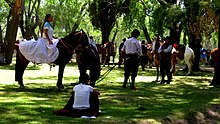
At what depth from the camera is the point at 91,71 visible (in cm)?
1487

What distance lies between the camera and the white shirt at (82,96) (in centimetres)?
948

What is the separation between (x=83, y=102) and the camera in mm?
9484

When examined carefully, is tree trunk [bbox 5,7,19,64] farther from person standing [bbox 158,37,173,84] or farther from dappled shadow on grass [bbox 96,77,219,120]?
dappled shadow on grass [bbox 96,77,219,120]

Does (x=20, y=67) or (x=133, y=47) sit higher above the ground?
(x=133, y=47)

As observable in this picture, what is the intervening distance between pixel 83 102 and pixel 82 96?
5.2 inches

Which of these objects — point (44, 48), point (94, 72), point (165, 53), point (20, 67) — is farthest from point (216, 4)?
point (20, 67)

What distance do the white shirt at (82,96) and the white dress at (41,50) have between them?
499 centimetres

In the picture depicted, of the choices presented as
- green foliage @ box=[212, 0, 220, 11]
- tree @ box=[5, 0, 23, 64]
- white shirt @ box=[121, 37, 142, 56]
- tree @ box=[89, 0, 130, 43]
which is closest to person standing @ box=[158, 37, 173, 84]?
green foliage @ box=[212, 0, 220, 11]

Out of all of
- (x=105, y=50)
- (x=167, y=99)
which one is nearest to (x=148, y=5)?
(x=105, y=50)

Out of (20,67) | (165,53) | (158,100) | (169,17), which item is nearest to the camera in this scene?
(158,100)

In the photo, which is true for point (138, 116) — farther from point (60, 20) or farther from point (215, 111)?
point (60, 20)

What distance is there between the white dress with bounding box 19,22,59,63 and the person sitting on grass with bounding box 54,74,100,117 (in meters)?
4.92

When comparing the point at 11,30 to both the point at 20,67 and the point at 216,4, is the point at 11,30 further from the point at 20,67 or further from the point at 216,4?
the point at 216,4

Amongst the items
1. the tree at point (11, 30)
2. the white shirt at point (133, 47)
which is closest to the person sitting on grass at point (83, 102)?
the white shirt at point (133, 47)
